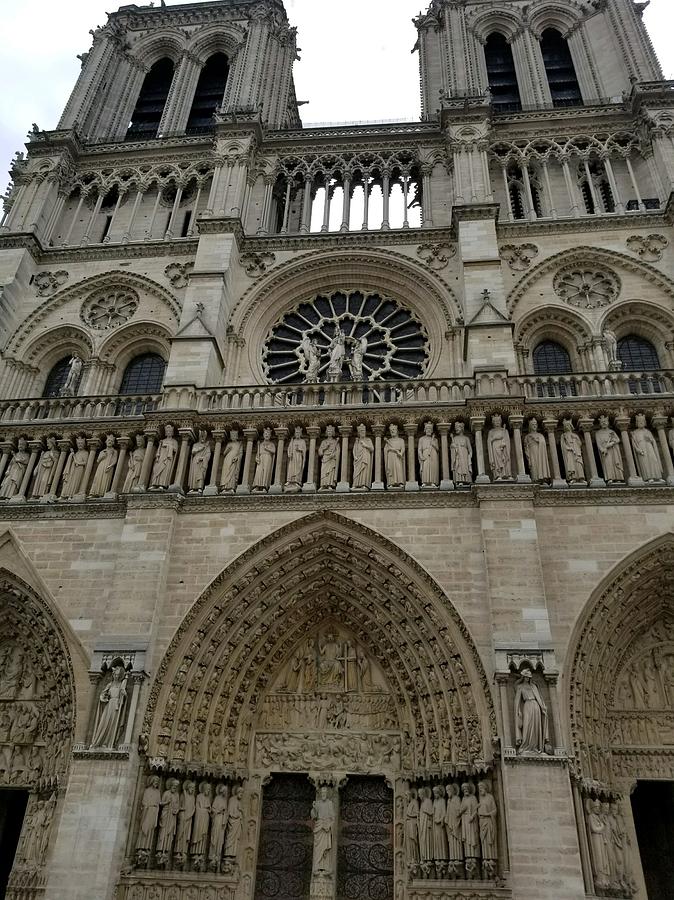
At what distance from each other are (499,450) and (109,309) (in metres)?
8.67

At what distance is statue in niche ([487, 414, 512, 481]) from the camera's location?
10000 mm

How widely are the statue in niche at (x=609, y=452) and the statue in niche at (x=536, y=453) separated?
2.49 feet

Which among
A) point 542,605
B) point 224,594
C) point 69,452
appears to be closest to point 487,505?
point 542,605

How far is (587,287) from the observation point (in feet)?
44.9

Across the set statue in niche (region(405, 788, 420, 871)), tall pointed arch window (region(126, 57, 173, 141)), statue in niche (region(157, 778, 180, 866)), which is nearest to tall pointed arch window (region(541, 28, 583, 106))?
tall pointed arch window (region(126, 57, 173, 141))

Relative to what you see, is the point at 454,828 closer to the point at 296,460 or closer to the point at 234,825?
the point at 234,825

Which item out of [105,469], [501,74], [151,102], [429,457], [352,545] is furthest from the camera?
[151,102]

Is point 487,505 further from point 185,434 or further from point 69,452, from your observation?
point 69,452

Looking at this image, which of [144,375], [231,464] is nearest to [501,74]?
[144,375]

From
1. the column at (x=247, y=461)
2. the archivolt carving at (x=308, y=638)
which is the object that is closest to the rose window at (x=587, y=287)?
the column at (x=247, y=461)

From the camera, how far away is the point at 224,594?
32.3ft

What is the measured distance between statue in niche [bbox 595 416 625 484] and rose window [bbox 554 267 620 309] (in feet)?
12.5

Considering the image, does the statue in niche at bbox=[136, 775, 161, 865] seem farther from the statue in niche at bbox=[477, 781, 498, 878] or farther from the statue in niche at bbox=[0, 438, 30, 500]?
the statue in niche at bbox=[0, 438, 30, 500]

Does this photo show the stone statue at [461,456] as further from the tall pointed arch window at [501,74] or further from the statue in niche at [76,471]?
Result: the tall pointed arch window at [501,74]
